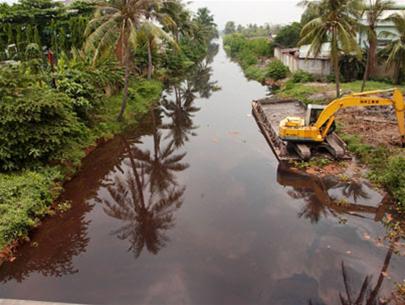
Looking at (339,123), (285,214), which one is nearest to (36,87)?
(285,214)

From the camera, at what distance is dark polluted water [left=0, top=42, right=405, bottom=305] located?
7504 millimetres

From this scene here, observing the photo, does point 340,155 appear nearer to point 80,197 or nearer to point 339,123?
point 339,123

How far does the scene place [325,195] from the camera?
37.6 feet

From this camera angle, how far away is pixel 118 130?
1806 cm

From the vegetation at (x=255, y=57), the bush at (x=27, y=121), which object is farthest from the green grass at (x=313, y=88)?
the bush at (x=27, y=121)

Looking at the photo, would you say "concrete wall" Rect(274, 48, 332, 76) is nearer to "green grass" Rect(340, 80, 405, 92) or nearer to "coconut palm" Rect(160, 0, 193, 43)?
"green grass" Rect(340, 80, 405, 92)

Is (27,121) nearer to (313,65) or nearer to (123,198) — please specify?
(123,198)

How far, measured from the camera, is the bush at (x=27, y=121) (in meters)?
10.7

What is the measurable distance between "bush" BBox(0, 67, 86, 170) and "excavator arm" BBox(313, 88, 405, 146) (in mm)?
9402

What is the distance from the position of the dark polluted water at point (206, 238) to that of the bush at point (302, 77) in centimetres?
1458

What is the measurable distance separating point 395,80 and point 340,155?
1568 cm

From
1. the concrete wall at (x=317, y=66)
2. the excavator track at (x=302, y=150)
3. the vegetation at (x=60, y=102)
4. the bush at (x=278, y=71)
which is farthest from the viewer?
the bush at (x=278, y=71)

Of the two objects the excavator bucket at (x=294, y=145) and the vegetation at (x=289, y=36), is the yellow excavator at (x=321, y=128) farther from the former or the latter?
the vegetation at (x=289, y=36)

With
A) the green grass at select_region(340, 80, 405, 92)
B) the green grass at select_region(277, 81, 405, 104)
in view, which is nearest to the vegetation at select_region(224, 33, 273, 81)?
the green grass at select_region(277, 81, 405, 104)
